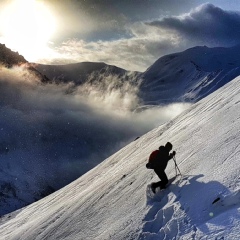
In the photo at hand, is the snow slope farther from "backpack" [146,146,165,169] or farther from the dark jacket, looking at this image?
"backpack" [146,146,165,169]

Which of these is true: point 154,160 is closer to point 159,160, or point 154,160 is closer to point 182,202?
point 159,160

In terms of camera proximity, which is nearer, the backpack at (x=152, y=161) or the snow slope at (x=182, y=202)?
the snow slope at (x=182, y=202)

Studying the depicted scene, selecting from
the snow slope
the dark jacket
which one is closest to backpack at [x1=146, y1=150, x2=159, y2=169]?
the dark jacket

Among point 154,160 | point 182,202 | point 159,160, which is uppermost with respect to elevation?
point 154,160

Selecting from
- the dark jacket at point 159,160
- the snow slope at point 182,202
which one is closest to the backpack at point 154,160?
the dark jacket at point 159,160

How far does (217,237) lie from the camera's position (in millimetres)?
9008

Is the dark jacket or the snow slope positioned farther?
the dark jacket

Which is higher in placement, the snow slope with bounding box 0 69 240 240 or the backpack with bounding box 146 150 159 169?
the backpack with bounding box 146 150 159 169

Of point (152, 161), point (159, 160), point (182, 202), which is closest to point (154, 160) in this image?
point (152, 161)

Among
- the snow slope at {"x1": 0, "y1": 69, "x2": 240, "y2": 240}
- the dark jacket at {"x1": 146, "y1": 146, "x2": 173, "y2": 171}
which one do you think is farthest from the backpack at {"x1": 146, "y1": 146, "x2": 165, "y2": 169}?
the snow slope at {"x1": 0, "y1": 69, "x2": 240, "y2": 240}

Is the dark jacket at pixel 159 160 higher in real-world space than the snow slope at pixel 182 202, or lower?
higher

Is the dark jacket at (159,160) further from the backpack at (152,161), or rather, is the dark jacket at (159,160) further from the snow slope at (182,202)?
the snow slope at (182,202)

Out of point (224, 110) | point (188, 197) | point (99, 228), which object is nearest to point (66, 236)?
point (99, 228)

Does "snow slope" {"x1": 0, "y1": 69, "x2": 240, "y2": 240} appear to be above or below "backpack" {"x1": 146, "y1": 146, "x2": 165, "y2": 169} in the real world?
below
